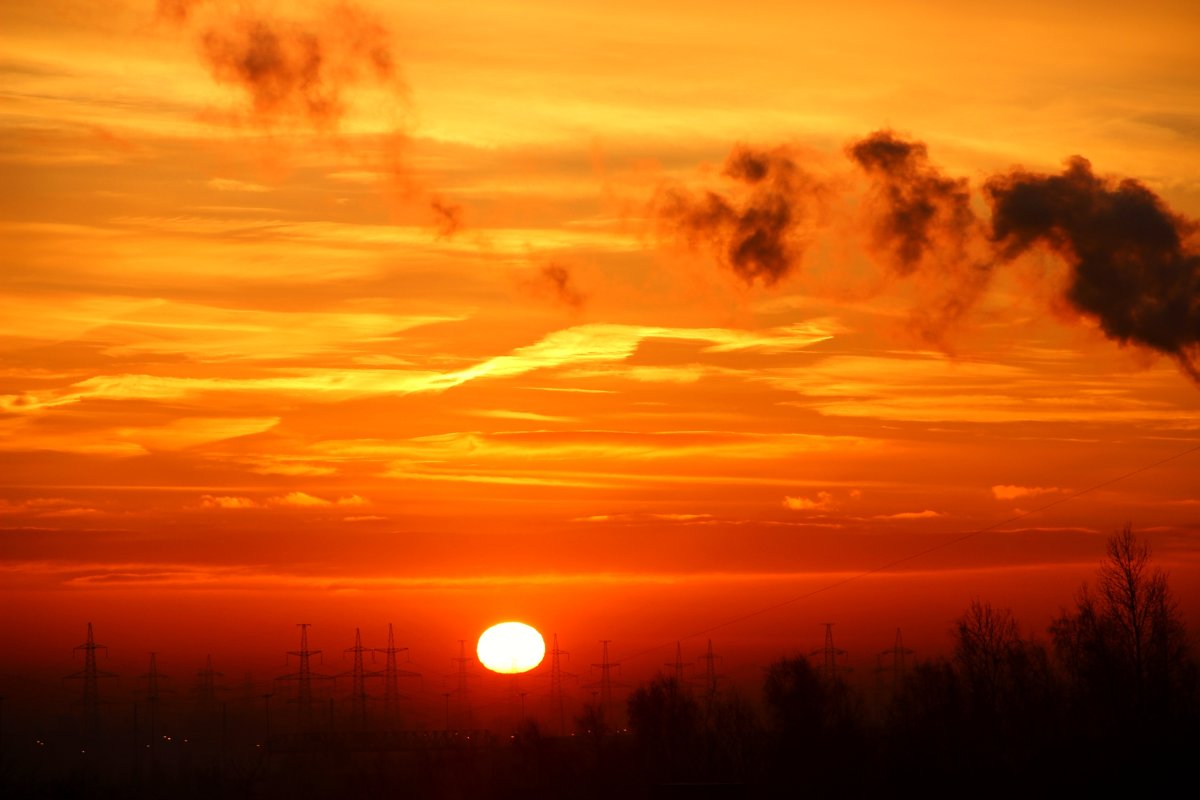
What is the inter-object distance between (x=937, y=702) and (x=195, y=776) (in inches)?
2145

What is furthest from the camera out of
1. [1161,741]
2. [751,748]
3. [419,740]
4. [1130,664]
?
[419,740]

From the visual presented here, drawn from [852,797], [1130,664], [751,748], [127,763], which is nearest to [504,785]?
[751,748]

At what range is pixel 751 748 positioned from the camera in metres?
70.4

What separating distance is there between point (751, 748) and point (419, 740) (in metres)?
53.8

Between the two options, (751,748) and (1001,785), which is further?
(751,748)

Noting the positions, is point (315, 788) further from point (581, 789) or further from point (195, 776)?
point (581, 789)

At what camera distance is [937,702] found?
2613 inches

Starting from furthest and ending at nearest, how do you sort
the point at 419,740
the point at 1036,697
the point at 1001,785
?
the point at 419,740 → the point at 1036,697 → the point at 1001,785

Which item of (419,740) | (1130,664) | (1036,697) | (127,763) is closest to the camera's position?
(1130,664)

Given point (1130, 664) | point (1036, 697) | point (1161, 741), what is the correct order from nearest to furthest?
point (1161, 741), point (1130, 664), point (1036, 697)

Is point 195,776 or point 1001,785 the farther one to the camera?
point 195,776

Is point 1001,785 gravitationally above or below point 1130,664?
below

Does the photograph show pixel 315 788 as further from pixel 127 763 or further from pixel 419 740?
pixel 127 763

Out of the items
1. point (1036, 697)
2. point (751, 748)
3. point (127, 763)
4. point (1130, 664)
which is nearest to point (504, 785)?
point (751, 748)
